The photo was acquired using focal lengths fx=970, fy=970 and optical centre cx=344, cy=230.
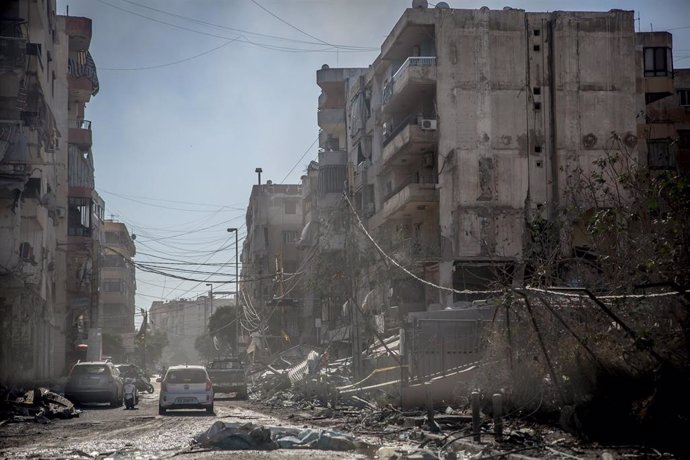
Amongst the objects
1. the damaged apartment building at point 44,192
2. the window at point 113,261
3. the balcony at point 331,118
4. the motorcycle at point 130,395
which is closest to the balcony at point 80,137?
the damaged apartment building at point 44,192

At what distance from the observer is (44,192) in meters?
49.6

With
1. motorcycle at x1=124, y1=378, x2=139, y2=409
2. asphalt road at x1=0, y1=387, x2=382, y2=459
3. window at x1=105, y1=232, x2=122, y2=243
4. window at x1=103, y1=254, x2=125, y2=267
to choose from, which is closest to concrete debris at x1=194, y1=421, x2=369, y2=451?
asphalt road at x1=0, y1=387, x2=382, y2=459

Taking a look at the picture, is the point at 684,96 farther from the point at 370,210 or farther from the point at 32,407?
the point at 32,407

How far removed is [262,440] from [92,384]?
20.6 metres

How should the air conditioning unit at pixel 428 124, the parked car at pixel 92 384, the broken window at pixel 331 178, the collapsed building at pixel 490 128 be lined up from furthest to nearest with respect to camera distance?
the broken window at pixel 331 178 → the air conditioning unit at pixel 428 124 → the collapsed building at pixel 490 128 → the parked car at pixel 92 384

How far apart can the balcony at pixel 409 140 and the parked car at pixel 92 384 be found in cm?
1875

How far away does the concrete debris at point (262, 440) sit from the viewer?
17288 mm

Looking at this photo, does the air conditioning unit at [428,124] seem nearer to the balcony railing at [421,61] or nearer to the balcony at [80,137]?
the balcony railing at [421,61]

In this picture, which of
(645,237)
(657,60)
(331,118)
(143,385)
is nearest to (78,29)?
(331,118)

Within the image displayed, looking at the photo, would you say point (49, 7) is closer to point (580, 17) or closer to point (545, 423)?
point (580, 17)

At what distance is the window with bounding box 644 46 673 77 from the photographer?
57.9m

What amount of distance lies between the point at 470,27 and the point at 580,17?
558 centimetres

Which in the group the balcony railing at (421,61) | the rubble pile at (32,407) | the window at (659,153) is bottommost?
the rubble pile at (32,407)

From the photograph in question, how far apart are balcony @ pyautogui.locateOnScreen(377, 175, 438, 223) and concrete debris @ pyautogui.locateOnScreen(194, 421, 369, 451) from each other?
30.2m
